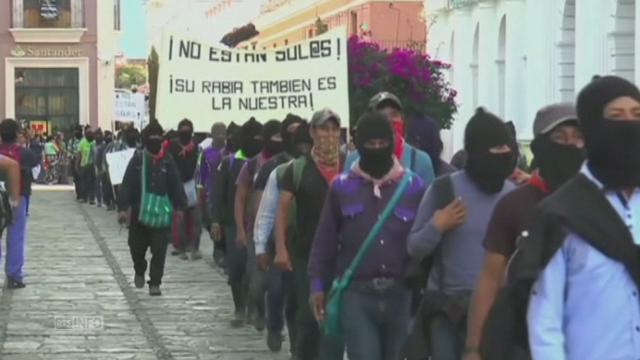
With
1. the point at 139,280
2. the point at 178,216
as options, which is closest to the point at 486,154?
the point at 139,280

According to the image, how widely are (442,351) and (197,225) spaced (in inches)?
499

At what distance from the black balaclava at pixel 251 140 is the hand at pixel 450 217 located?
6232 millimetres

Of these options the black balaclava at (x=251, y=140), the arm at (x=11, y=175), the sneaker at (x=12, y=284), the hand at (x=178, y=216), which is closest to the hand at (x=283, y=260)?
the black balaclava at (x=251, y=140)

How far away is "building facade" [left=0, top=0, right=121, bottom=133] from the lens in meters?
58.0

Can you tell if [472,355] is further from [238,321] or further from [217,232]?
[217,232]

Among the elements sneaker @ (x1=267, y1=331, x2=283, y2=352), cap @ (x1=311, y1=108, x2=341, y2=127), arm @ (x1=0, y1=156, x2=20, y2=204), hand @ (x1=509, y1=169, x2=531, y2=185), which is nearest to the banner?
arm @ (x1=0, y1=156, x2=20, y2=204)

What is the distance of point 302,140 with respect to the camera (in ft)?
34.8

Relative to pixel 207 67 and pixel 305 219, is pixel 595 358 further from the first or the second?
pixel 207 67

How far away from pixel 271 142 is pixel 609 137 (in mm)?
7079

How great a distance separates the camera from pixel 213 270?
18.2 m

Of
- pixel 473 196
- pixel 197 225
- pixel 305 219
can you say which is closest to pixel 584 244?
pixel 473 196

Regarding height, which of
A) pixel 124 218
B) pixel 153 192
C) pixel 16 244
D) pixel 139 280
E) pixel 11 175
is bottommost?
pixel 139 280

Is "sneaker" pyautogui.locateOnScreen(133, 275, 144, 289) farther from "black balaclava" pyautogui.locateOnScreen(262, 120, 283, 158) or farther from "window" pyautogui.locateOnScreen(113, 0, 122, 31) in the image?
"window" pyautogui.locateOnScreen(113, 0, 122, 31)

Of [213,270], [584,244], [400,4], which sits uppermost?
[400,4]
